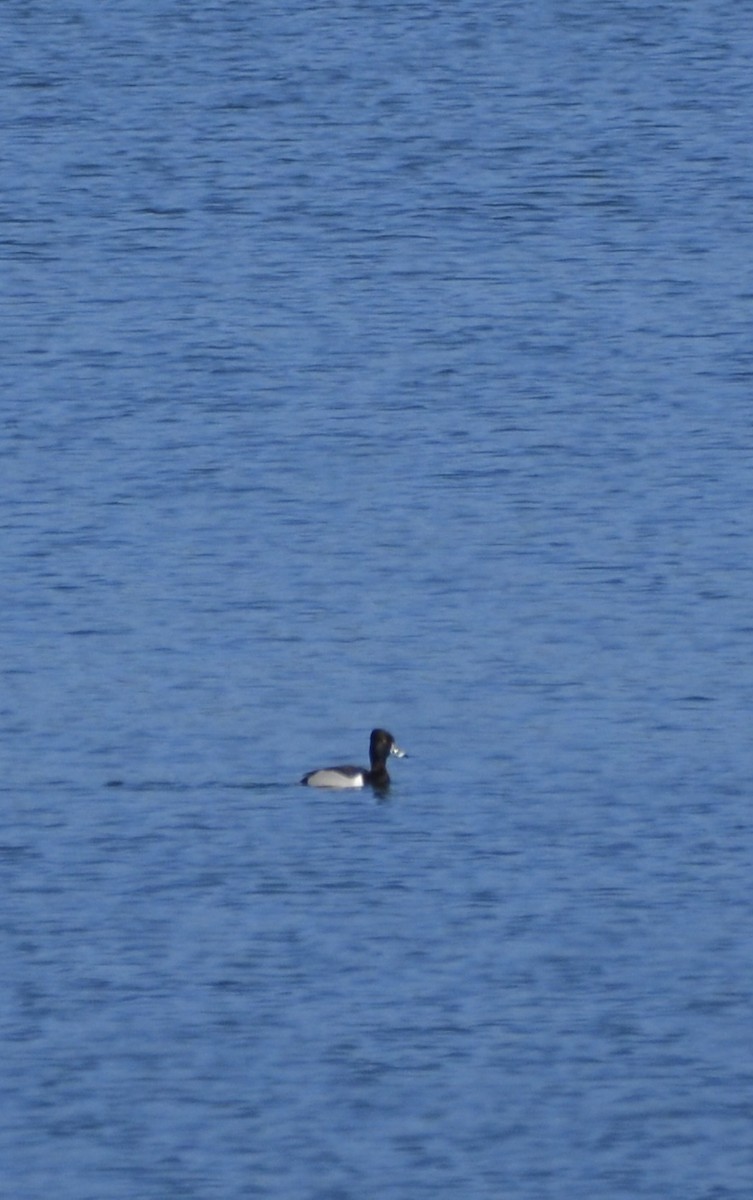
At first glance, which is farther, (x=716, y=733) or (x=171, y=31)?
(x=171, y=31)

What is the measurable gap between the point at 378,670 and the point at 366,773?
93.5 inches

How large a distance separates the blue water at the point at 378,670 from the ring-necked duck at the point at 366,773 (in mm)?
128

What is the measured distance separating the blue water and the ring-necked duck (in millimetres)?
128

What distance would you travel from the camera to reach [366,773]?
58.9 feet

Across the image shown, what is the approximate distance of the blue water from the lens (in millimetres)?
14031

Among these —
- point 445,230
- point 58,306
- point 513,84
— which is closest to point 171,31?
point 513,84

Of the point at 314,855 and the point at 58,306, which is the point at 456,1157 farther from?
the point at 58,306

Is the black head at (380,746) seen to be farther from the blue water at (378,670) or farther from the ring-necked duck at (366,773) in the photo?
the blue water at (378,670)

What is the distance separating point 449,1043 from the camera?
A: 47.7 feet

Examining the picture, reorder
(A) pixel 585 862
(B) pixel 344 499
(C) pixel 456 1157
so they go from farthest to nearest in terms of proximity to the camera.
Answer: (B) pixel 344 499 < (A) pixel 585 862 < (C) pixel 456 1157

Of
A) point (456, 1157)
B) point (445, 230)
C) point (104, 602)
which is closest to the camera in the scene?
point (456, 1157)

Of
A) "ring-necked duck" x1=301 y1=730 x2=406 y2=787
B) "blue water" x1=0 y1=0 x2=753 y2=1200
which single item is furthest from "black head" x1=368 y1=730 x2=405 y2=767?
"blue water" x1=0 y1=0 x2=753 y2=1200

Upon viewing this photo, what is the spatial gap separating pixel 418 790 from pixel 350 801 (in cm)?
45

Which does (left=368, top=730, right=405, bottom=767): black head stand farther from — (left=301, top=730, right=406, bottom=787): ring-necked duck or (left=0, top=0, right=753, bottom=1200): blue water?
(left=0, top=0, right=753, bottom=1200): blue water
